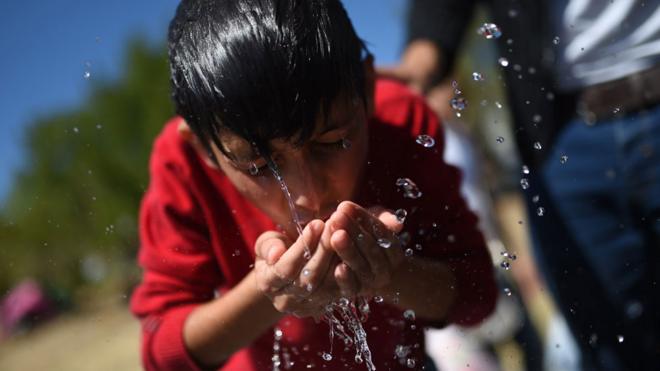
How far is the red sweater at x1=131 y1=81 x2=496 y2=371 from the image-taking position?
0.94 metres

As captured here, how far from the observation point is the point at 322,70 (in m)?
0.76

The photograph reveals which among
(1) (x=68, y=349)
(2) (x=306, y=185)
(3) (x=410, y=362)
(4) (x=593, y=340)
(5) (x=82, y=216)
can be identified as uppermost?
(1) (x=68, y=349)

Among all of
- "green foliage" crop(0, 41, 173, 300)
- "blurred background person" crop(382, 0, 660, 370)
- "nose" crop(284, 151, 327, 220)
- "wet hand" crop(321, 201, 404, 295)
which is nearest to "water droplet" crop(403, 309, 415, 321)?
"wet hand" crop(321, 201, 404, 295)

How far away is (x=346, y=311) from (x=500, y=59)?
0.75m

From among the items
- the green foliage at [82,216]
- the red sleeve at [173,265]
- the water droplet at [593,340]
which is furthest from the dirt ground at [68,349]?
the water droplet at [593,340]

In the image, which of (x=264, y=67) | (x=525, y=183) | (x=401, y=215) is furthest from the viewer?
(x=525, y=183)

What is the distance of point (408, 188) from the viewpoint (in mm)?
907

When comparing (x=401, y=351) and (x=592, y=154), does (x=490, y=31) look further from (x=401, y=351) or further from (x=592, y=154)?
(x=401, y=351)

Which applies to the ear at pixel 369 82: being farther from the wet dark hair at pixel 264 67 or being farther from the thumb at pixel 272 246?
the thumb at pixel 272 246

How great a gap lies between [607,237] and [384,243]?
0.71 m

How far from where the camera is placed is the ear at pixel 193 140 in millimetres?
922

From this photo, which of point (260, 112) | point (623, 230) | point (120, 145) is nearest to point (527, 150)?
point (623, 230)

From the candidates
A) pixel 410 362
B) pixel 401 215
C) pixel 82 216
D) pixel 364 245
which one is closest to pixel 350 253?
pixel 364 245

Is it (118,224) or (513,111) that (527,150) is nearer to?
(513,111)
